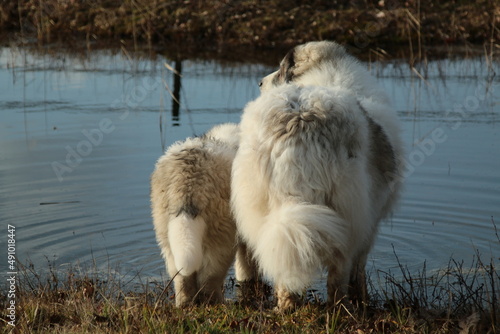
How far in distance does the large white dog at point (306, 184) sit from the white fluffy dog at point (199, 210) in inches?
11.4

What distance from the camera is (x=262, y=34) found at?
1855 centimetres

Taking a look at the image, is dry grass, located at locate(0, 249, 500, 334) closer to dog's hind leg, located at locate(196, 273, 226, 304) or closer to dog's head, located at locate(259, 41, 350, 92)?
dog's hind leg, located at locate(196, 273, 226, 304)

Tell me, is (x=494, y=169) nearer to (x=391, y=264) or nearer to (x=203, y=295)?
(x=391, y=264)

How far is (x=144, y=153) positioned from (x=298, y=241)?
566 centimetres

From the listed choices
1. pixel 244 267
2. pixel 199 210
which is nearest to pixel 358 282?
pixel 244 267

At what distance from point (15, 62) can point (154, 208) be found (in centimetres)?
1156

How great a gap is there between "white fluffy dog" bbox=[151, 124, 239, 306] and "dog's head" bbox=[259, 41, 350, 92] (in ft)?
2.98

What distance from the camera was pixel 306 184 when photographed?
4.27 metres

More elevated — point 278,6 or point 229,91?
point 278,6

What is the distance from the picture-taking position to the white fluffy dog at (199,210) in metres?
4.88

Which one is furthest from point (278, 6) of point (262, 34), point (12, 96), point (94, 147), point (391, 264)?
point (391, 264)

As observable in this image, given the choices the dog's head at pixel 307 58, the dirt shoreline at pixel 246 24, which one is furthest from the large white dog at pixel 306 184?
the dirt shoreline at pixel 246 24

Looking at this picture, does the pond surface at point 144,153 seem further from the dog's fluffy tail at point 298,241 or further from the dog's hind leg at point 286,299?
the dog's fluffy tail at point 298,241

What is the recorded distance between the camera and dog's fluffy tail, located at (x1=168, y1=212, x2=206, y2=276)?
15.3 feet
